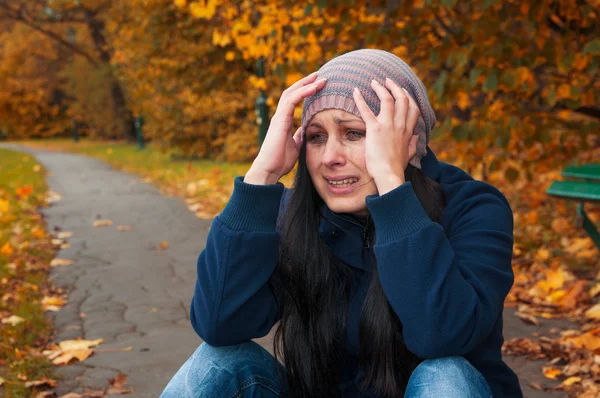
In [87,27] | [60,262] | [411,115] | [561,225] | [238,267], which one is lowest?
[60,262]

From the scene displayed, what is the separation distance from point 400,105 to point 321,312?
26.7 inches

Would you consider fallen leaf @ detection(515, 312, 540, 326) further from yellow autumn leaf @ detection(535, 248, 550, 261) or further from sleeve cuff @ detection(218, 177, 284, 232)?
sleeve cuff @ detection(218, 177, 284, 232)

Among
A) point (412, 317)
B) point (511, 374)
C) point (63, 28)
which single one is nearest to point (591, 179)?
point (511, 374)

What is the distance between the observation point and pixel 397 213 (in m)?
1.98

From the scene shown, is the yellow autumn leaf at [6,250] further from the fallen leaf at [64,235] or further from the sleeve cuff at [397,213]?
the sleeve cuff at [397,213]

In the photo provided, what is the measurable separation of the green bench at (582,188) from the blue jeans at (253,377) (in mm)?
2164

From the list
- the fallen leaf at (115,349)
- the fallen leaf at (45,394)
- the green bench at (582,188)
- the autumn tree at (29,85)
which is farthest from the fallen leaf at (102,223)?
the autumn tree at (29,85)

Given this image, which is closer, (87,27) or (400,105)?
(400,105)

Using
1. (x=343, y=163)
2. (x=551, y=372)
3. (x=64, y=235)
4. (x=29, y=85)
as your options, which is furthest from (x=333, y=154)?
(x=29, y=85)

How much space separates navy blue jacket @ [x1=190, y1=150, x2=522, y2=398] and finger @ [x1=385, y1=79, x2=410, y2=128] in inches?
9.2

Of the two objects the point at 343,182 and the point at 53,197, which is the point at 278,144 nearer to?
the point at 343,182

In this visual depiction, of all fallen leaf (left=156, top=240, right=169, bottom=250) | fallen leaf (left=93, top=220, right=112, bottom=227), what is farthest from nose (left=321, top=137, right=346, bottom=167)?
fallen leaf (left=93, top=220, right=112, bottom=227)

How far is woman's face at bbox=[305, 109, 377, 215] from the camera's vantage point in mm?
2213

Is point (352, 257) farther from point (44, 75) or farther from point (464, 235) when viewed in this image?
point (44, 75)
